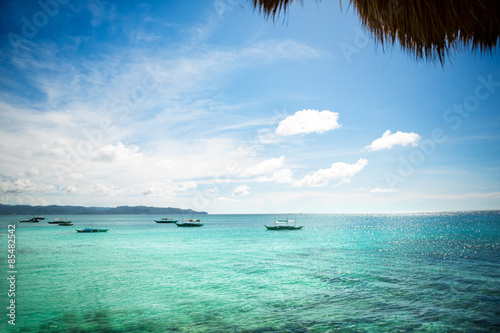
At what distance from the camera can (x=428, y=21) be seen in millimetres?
2270

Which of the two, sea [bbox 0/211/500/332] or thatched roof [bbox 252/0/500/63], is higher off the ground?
thatched roof [bbox 252/0/500/63]

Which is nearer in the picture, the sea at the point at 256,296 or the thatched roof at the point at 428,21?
the thatched roof at the point at 428,21

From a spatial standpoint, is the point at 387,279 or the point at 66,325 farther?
the point at 387,279

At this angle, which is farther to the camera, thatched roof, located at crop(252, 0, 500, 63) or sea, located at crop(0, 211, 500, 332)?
sea, located at crop(0, 211, 500, 332)

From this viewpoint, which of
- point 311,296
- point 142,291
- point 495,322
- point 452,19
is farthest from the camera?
point 142,291

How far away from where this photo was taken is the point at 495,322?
7.60 metres

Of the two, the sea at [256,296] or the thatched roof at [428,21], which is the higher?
the thatched roof at [428,21]

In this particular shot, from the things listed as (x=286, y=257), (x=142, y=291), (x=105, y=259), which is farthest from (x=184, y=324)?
(x=105, y=259)

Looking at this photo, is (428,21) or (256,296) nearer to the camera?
(428,21)

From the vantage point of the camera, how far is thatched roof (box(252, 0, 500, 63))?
216 centimetres

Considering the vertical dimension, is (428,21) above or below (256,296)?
above

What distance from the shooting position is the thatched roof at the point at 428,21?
2.16 m

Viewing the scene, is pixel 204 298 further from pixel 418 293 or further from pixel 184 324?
pixel 418 293

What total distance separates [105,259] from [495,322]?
21.9 metres
